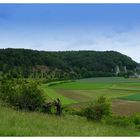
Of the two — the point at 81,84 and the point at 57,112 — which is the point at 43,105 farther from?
the point at 81,84

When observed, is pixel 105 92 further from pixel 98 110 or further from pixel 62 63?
pixel 98 110

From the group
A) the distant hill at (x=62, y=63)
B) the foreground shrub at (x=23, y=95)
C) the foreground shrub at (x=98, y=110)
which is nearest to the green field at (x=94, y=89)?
the distant hill at (x=62, y=63)

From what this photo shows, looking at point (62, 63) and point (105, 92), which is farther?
point (105, 92)

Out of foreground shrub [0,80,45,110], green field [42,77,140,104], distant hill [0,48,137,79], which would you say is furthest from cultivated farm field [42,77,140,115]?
foreground shrub [0,80,45,110]

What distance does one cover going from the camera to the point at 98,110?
55.5 ft

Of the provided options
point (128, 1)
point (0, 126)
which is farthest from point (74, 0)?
point (0, 126)

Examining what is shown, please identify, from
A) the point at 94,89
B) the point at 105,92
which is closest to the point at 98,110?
the point at 105,92

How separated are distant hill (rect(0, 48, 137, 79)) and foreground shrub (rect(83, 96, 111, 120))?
3552mm

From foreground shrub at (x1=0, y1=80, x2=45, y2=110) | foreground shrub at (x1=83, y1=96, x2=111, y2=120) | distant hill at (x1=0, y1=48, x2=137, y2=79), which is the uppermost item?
distant hill at (x1=0, y1=48, x2=137, y2=79)

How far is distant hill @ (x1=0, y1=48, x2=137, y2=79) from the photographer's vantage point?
1955 centimetres

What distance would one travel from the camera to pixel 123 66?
955 inches

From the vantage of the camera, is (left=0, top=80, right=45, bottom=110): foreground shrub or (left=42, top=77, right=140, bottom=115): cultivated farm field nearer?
(left=0, top=80, right=45, bottom=110): foreground shrub

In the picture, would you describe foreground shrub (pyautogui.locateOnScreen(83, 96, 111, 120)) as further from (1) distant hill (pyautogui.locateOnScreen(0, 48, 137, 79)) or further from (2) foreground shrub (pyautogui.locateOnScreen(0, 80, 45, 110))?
(1) distant hill (pyautogui.locateOnScreen(0, 48, 137, 79))

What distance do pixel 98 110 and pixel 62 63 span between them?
634 cm
